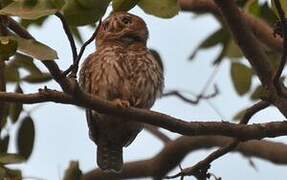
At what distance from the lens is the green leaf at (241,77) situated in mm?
4430

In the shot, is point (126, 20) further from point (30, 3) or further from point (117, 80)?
point (30, 3)

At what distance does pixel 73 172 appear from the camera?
103 inches

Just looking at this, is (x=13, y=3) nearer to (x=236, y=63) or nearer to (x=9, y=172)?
(x=9, y=172)

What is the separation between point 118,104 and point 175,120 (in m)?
0.19

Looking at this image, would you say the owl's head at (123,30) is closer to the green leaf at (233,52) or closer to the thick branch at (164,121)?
the green leaf at (233,52)

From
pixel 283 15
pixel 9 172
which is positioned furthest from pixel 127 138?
pixel 283 15

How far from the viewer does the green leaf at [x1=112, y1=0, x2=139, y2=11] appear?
85.0 inches

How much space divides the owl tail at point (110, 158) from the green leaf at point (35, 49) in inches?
78.4

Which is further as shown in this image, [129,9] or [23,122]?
[23,122]

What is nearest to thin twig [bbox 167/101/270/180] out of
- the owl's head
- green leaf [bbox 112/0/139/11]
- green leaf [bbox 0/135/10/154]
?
green leaf [bbox 0/135/10/154]

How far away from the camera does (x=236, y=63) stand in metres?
4.48

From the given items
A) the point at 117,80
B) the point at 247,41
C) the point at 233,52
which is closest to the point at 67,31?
the point at 247,41

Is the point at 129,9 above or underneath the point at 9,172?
above

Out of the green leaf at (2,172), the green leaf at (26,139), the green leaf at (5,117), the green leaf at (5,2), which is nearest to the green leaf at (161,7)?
the green leaf at (5,2)
